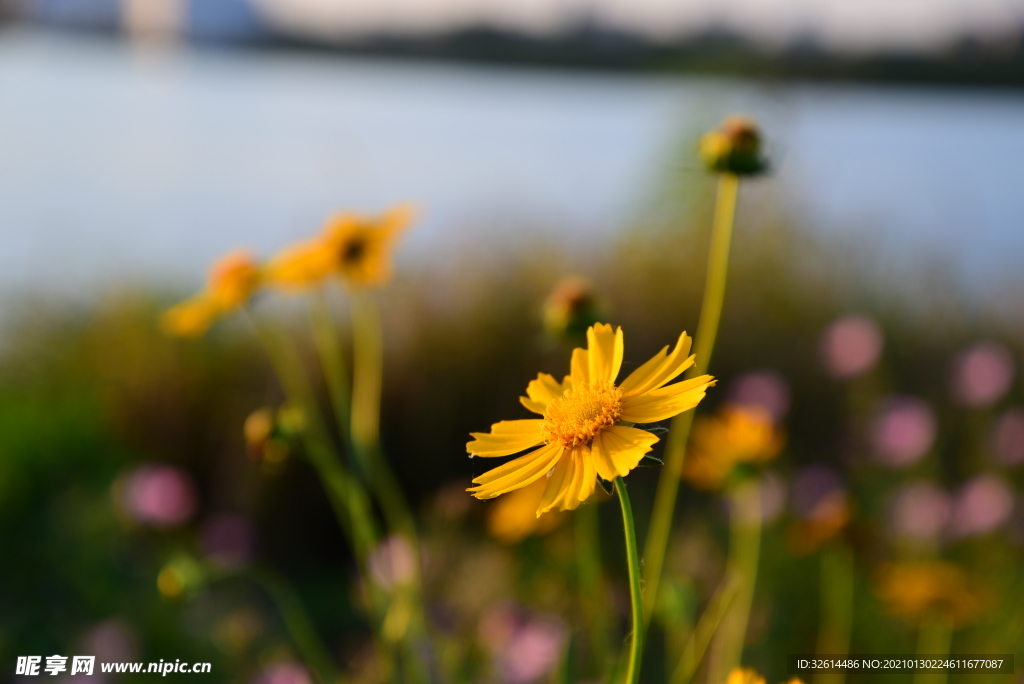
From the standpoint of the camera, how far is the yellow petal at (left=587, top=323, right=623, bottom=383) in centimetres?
51

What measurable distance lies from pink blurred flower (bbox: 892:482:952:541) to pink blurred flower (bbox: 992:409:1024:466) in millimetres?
210

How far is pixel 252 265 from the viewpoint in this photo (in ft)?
3.44

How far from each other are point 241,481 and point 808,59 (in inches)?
127

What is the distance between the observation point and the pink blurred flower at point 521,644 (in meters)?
1.18

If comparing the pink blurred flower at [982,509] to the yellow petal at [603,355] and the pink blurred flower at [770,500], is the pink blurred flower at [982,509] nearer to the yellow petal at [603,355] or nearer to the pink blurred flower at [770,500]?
the pink blurred flower at [770,500]

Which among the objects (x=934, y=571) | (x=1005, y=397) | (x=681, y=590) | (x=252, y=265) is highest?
(x=252, y=265)

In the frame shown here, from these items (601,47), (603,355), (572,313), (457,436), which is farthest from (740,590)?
(601,47)

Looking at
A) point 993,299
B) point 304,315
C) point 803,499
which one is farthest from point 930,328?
point 304,315

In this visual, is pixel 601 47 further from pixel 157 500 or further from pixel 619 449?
pixel 619 449

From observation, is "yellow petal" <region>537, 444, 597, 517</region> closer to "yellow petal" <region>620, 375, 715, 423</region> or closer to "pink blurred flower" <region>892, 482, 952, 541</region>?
"yellow petal" <region>620, 375, 715, 423</region>

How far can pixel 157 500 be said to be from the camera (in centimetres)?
191

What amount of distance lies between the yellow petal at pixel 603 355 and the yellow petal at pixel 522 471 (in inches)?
1.9

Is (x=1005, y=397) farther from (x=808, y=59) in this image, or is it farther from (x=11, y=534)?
(x=11, y=534)

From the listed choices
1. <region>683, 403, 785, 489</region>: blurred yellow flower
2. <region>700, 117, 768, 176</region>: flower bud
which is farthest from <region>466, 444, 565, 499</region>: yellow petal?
<region>683, 403, 785, 489</region>: blurred yellow flower
